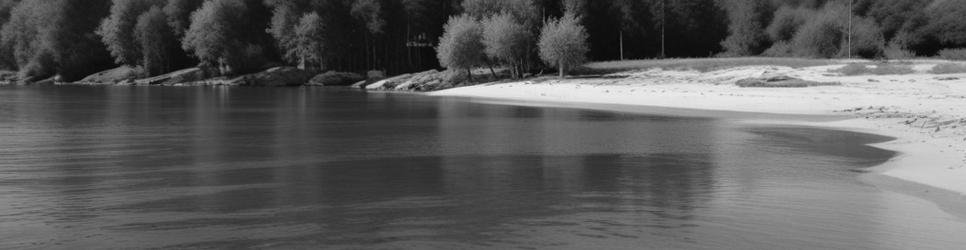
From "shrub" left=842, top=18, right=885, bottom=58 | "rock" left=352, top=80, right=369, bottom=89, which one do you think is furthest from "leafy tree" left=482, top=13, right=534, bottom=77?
"shrub" left=842, top=18, right=885, bottom=58

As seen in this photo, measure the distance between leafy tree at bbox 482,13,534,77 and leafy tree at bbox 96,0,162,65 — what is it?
5281cm

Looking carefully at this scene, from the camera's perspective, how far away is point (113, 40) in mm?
102938

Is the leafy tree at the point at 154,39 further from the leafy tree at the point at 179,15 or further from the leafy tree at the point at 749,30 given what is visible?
the leafy tree at the point at 749,30

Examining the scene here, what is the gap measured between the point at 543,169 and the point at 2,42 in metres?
128

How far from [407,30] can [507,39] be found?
2316 centimetres

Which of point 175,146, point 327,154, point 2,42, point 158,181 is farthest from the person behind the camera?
point 2,42

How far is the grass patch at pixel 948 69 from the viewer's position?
47.3 m

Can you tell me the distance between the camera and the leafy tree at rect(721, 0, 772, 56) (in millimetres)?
77062

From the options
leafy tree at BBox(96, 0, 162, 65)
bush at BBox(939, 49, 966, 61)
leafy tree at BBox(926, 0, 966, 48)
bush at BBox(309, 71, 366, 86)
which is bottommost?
bush at BBox(309, 71, 366, 86)

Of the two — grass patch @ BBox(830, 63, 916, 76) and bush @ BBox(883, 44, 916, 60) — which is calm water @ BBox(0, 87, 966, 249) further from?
bush @ BBox(883, 44, 916, 60)

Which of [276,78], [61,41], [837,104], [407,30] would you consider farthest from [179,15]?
[837,104]

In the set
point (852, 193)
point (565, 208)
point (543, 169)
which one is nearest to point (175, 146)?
point (543, 169)

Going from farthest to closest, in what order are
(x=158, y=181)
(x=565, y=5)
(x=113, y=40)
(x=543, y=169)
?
(x=113, y=40)
(x=565, y=5)
(x=543, y=169)
(x=158, y=181)

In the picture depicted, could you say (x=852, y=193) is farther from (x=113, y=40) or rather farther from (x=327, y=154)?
(x=113, y=40)
